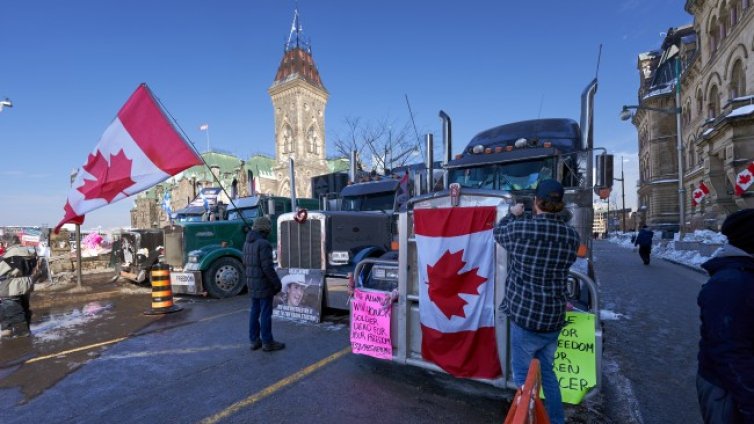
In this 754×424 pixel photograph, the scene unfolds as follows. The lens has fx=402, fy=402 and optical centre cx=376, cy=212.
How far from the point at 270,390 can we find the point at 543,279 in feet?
9.79

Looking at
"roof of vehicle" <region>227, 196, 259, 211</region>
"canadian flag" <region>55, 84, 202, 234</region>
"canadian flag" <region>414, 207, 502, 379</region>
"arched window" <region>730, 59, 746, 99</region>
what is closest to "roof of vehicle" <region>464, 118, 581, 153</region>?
"canadian flag" <region>414, 207, 502, 379</region>

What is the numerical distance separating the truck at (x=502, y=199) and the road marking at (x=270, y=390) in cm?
102

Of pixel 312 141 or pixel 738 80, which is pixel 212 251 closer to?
pixel 738 80

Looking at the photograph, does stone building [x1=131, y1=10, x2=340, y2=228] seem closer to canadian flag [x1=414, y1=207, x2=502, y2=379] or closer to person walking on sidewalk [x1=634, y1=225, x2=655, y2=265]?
person walking on sidewalk [x1=634, y1=225, x2=655, y2=265]

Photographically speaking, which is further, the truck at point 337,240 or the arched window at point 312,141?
the arched window at point 312,141

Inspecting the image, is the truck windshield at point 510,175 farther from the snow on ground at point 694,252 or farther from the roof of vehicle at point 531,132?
the snow on ground at point 694,252

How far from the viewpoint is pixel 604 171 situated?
548 centimetres

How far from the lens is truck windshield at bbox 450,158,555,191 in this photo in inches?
240

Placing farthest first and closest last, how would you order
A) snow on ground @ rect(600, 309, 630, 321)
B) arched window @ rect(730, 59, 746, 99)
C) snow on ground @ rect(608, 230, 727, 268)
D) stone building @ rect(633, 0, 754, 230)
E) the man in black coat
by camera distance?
arched window @ rect(730, 59, 746, 99) → stone building @ rect(633, 0, 754, 230) → snow on ground @ rect(608, 230, 727, 268) → snow on ground @ rect(600, 309, 630, 321) → the man in black coat

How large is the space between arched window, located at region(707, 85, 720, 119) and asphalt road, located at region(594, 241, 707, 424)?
738 inches

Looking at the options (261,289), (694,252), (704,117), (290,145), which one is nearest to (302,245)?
(261,289)

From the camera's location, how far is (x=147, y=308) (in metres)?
9.09

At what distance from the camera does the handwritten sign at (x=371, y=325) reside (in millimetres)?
4375

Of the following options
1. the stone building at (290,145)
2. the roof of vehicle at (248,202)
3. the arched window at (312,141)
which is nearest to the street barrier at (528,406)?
the roof of vehicle at (248,202)
